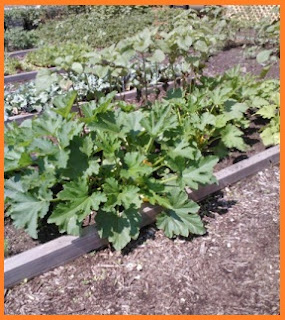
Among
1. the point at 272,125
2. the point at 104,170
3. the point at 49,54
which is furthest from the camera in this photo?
the point at 49,54

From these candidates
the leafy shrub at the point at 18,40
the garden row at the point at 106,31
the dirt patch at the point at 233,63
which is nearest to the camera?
the dirt patch at the point at 233,63

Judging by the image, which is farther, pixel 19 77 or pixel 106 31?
pixel 106 31

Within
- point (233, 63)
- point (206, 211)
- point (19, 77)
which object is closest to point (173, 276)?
point (206, 211)

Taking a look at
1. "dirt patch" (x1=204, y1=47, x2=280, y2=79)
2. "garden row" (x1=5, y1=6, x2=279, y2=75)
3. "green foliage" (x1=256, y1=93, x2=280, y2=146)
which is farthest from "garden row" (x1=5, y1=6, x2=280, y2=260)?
"garden row" (x1=5, y1=6, x2=279, y2=75)

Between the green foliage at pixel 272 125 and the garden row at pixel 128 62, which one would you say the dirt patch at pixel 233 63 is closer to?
the garden row at pixel 128 62

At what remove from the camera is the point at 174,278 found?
290 cm

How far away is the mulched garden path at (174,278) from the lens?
2.71 m

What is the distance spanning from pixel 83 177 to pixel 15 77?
4445 mm

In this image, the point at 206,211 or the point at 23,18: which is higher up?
the point at 23,18

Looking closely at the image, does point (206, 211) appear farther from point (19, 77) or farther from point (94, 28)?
point (94, 28)

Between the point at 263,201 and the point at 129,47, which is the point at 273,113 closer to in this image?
the point at 263,201

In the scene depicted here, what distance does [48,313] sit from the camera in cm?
266

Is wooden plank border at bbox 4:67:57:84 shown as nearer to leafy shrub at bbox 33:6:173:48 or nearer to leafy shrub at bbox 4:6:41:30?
leafy shrub at bbox 33:6:173:48

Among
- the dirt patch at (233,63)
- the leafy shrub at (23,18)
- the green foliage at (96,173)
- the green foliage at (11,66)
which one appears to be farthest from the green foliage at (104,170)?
the leafy shrub at (23,18)
